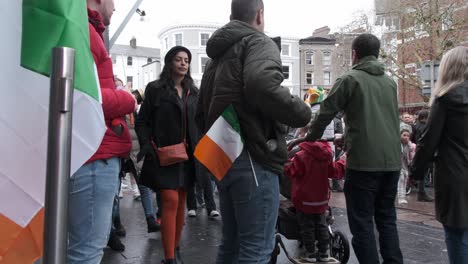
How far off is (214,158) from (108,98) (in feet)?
2.41

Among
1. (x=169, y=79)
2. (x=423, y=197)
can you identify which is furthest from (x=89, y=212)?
(x=423, y=197)

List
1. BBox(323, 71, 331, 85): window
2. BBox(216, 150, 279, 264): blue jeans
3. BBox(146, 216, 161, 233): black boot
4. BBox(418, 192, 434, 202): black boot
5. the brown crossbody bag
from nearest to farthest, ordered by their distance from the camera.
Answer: BBox(216, 150, 279, 264): blue jeans, the brown crossbody bag, BBox(146, 216, 161, 233): black boot, BBox(418, 192, 434, 202): black boot, BBox(323, 71, 331, 85): window

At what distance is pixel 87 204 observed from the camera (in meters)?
2.36

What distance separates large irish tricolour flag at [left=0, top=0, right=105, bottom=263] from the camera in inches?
55.2

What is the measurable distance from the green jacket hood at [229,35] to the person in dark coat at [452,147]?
1.49 m

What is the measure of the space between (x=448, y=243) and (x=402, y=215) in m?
4.44

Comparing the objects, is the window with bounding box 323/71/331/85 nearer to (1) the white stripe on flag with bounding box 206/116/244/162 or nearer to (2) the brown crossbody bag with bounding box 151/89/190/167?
(2) the brown crossbody bag with bounding box 151/89/190/167

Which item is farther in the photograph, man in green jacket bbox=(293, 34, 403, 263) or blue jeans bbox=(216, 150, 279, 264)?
man in green jacket bbox=(293, 34, 403, 263)

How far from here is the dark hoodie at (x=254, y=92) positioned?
2.63m

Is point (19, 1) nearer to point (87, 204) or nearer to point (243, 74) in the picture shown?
point (87, 204)

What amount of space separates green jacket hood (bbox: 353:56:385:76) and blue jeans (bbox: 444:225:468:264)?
133 centimetres

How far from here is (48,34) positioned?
1.43m

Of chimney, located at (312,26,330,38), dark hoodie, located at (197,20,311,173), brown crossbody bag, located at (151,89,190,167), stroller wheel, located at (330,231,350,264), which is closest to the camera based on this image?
dark hoodie, located at (197,20,311,173)

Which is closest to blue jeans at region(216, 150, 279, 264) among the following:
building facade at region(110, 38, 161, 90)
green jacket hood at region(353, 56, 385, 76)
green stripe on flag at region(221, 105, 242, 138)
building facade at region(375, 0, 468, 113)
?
green stripe on flag at region(221, 105, 242, 138)
